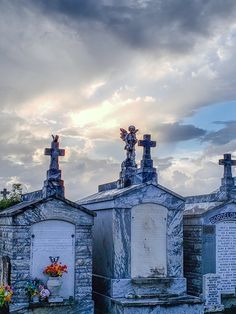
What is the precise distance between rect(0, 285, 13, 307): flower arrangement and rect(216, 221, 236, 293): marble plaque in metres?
6.57

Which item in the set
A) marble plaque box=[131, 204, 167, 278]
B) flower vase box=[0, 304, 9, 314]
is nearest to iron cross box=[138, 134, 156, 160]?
marble plaque box=[131, 204, 167, 278]

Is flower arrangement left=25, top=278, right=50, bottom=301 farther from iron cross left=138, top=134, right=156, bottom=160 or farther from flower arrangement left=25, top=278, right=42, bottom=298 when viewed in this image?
iron cross left=138, top=134, right=156, bottom=160

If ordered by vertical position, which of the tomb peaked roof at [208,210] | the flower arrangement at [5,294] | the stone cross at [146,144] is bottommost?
the flower arrangement at [5,294]

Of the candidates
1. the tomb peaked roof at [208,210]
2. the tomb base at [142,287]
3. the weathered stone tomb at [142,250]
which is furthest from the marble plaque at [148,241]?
the tomb peaked roof at [208,210]

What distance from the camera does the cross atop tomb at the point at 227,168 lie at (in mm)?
16538

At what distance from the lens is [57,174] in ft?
47.5

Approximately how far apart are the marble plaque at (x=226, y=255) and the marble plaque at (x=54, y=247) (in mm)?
4894

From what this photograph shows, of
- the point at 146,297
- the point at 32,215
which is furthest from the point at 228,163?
the point at 32,215

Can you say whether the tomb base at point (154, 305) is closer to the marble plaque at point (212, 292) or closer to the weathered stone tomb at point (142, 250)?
the weathered stone tomb at point (142, 250)

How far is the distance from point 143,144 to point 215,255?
406 centimetres

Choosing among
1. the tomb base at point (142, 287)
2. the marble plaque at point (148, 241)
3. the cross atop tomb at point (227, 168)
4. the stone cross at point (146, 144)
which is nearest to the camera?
the tomb base at point (142, 287)

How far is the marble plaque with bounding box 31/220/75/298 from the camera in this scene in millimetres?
13055

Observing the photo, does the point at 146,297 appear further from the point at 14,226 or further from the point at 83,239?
the point at 14,226

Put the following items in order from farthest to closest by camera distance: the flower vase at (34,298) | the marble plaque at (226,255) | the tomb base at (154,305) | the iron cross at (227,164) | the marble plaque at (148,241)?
the iron cross at (227,164), the marble plaque at (226,255), the marble plaque at (148,241), the tomb base at (154,305), the flower vase at (34,298)
